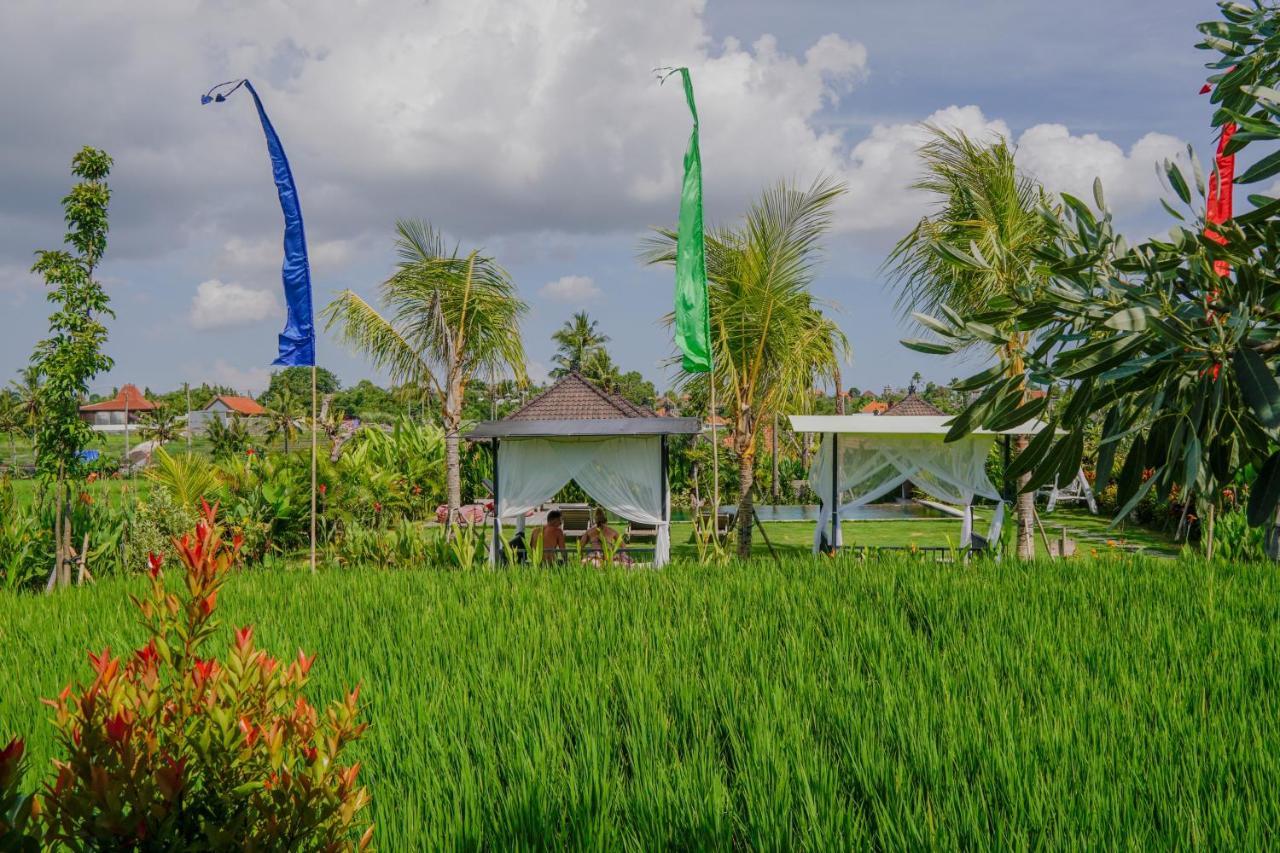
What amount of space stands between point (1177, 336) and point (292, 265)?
7797 mm

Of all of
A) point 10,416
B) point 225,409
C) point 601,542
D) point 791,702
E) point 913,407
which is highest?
point 225,409

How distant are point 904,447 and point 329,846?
9361 mm

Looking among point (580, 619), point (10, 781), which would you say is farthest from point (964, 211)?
point (10, 781)

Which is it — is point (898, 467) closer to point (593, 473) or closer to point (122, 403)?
point (593, 473)

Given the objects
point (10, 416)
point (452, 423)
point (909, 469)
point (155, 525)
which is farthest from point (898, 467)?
point (10, 416)

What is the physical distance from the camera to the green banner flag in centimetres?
754

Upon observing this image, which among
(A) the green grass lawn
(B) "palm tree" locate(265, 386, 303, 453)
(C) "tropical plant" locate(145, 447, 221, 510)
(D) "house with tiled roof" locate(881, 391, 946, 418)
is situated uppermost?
(B) "palm tree" locate(265, 386, 303, 453)

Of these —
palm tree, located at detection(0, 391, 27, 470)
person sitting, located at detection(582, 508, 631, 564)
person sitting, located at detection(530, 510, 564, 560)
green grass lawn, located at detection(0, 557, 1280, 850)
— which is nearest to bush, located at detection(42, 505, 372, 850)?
green grass lawn, located at detection(0, 557, 1280, 850)

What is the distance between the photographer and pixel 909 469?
10203mm

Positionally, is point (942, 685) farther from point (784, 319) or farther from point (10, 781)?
point (784, 319)

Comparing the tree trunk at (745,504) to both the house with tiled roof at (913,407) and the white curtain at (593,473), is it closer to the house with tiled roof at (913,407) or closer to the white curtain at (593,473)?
the white curtain at (593,473)

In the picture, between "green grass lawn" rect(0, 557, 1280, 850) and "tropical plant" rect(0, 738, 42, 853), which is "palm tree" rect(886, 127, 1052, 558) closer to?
"green grass lawn" rect(0, 557, 1280, 850)

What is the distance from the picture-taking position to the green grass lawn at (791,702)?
7.57 feet

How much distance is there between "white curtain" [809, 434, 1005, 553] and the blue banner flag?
6.11 metres
